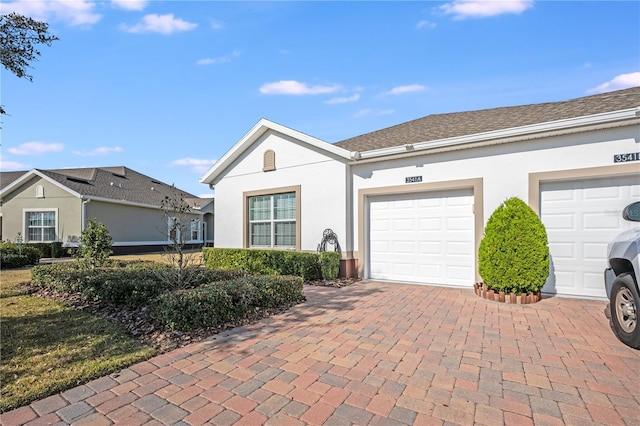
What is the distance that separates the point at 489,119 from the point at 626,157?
308 centimetres

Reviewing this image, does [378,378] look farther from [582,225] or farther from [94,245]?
[94,245]

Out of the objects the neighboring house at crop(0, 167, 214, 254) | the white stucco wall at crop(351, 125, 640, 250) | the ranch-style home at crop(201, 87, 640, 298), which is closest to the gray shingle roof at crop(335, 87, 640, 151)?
the ranch-style home at crop(201, 87, 640, 298)

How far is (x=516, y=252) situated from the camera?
569cm

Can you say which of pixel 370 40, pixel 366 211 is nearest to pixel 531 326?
pixel 366 211

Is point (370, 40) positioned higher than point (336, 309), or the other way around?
point (370, 40)

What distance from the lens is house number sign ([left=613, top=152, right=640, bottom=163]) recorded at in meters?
5.62

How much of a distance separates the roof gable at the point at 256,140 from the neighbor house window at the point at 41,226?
37.5 ft

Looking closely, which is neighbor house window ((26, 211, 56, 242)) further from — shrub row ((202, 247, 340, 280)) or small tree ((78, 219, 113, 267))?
shrub row ((202, 247, 340, 280))

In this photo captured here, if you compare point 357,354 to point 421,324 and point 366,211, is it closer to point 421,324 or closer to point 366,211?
point 421,324

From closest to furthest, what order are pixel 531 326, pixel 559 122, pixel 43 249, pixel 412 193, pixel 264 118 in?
pixel 531 326 < pixel 559 122 < pixel 412 193 < pixel 264 118 < pixel 43 249

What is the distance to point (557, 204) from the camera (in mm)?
6316

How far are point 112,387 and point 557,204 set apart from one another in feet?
25.4

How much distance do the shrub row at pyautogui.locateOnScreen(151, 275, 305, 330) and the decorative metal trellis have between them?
10.6ft

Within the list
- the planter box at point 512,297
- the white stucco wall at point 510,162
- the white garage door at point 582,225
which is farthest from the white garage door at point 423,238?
the white garage door at point 582,225
